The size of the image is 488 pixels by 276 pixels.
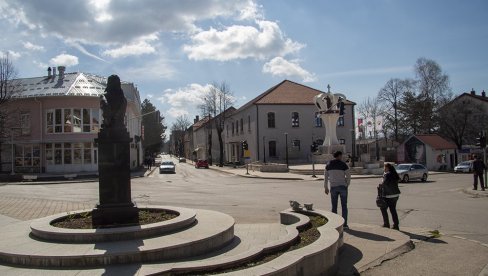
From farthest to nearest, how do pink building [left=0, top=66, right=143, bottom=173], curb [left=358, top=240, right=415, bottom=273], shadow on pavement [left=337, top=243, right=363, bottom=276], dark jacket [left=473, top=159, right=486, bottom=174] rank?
pink building [left=0, top=66, right=143, bottom=173]
dark jacket [left=473, top=159, right=486, bottom=174]
curb [left=358, top=240, right=415, bottom=273]
shadow on pavement [left=337, top=243, right=363, bottom=276]

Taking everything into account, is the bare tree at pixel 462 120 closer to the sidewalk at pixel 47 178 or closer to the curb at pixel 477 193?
the curb at pixel 477 193

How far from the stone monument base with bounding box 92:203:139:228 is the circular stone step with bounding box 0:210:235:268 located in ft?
4.15

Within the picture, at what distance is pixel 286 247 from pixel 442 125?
211 feet

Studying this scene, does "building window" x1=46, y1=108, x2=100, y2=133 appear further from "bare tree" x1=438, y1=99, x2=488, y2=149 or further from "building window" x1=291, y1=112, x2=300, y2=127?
"bare tree" x1=438, y1=99, x2=488, y2=149

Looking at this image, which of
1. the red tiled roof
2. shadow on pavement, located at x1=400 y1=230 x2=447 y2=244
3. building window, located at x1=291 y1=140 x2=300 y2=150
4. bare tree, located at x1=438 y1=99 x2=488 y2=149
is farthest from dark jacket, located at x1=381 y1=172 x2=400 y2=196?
bare tree, located at x1=438 y1=99 x2=488 y2=149

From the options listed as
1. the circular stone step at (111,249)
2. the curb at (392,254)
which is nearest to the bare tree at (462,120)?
the curb at (392,254)

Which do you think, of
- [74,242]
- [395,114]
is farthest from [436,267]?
[395,114]

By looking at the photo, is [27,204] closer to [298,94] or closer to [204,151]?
[298,94]

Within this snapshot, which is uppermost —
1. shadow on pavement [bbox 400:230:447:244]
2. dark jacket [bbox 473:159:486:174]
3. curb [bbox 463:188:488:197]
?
dark jacket [bbox 473:159:486:174]

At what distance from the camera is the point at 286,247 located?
7.23 meters

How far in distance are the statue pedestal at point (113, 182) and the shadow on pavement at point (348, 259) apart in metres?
4.15

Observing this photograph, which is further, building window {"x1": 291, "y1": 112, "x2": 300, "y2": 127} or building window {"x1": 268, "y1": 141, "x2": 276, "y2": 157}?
building window {"x1": 291, "y1": 112, "x2": 300, "y2": 127}

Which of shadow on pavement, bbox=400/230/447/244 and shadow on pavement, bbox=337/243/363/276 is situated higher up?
shadow on pavement, bbox=337/243/363/276

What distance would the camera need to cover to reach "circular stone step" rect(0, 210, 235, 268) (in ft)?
21.4
